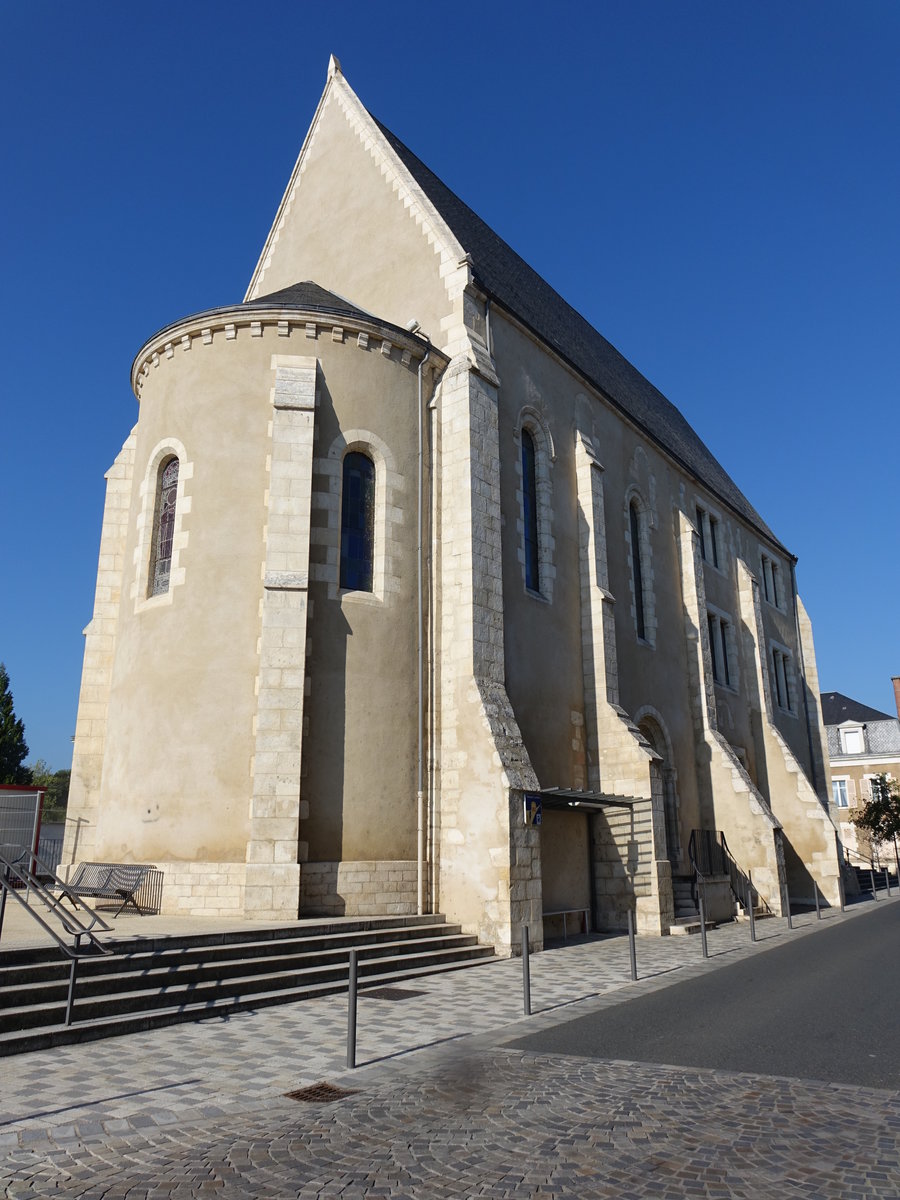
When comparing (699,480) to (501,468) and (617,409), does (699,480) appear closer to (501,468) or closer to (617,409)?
(617,409)

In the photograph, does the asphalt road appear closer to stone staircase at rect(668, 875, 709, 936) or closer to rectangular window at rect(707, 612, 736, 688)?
stone staircase at rect(668, 875, 709, 936)

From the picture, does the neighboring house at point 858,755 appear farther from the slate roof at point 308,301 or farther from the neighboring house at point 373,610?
the slate roof at point 308,301

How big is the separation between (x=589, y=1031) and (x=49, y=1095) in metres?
4.55

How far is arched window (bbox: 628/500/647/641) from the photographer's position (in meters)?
22.8

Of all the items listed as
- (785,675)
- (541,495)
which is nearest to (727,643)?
(785,675)

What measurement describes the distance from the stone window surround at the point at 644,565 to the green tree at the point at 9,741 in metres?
32.0

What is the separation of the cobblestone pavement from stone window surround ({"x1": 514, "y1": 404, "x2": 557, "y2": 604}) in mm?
10802

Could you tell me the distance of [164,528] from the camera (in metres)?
15.8

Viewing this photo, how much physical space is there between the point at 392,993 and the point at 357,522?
7.87 m

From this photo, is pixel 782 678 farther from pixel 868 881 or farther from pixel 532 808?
pixel 532 808

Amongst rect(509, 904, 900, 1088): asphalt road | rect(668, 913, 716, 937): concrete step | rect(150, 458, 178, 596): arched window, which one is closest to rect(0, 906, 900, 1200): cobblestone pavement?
rect(509, 904, 900, 1088): asphalt road

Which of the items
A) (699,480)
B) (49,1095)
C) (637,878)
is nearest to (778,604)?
(699,480)

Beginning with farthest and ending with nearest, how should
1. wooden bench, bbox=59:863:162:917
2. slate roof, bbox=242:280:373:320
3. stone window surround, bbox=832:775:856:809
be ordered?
stone window surround, bbox=832:775:856:809 → slate roof, bbox=242:280:373:320 → wooden bench, bbox=59:863:162:917

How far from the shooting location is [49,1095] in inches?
241
